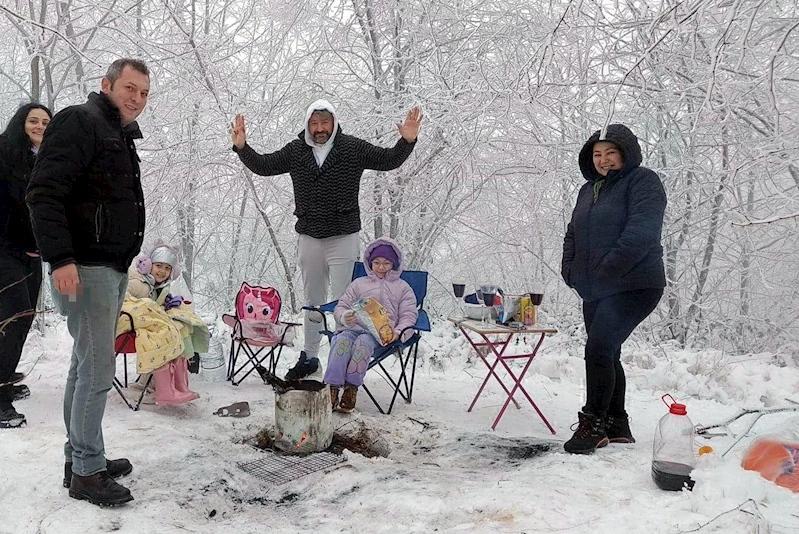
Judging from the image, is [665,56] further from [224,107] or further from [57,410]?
[57,410]

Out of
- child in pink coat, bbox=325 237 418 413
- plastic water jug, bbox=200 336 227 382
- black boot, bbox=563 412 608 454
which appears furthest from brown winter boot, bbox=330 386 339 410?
black boot, bbox=563 412 608 454

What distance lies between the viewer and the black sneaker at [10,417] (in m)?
3.04

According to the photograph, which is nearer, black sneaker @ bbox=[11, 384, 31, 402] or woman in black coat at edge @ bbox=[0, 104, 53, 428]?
woman in black coat at edge @ bbox=[0, 104, 53, 428]

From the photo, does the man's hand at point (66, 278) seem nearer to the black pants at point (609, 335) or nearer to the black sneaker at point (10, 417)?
the black sneaker at point (10, 417)

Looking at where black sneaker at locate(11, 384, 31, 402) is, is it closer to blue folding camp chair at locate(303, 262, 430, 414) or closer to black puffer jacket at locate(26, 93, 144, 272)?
blue folding camp chair at locate(303, 262, 430, 414)

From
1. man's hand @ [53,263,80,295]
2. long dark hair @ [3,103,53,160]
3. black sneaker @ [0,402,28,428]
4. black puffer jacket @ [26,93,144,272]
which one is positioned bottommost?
black sneaker @ [0,402,28,428]

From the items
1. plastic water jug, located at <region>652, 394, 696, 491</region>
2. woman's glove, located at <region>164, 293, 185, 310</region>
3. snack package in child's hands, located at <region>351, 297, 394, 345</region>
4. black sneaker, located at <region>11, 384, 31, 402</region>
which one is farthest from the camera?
woman's glove, located at <region>164, 293, 185, 310</region>

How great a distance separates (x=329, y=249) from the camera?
13.8ft

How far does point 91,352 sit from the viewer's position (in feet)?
7.48

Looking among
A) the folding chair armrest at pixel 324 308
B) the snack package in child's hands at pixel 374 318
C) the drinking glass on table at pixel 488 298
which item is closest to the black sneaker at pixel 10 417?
the folding chair armrest at pixel 324 308

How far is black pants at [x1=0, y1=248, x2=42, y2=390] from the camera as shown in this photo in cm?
321

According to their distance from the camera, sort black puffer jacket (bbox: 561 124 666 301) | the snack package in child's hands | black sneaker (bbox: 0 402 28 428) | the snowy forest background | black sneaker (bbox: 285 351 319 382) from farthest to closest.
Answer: the snowy forest background → black sneaker (bbox: 285 351 319 382) → the snack package in child's hands → black sneaker (bbox: 0 402 28 428) → black puffer jacket (bbox: 561 124 666 301)

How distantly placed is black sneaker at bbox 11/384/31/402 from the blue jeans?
5.03ft

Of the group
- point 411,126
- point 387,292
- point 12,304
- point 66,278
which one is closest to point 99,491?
point 66,278
